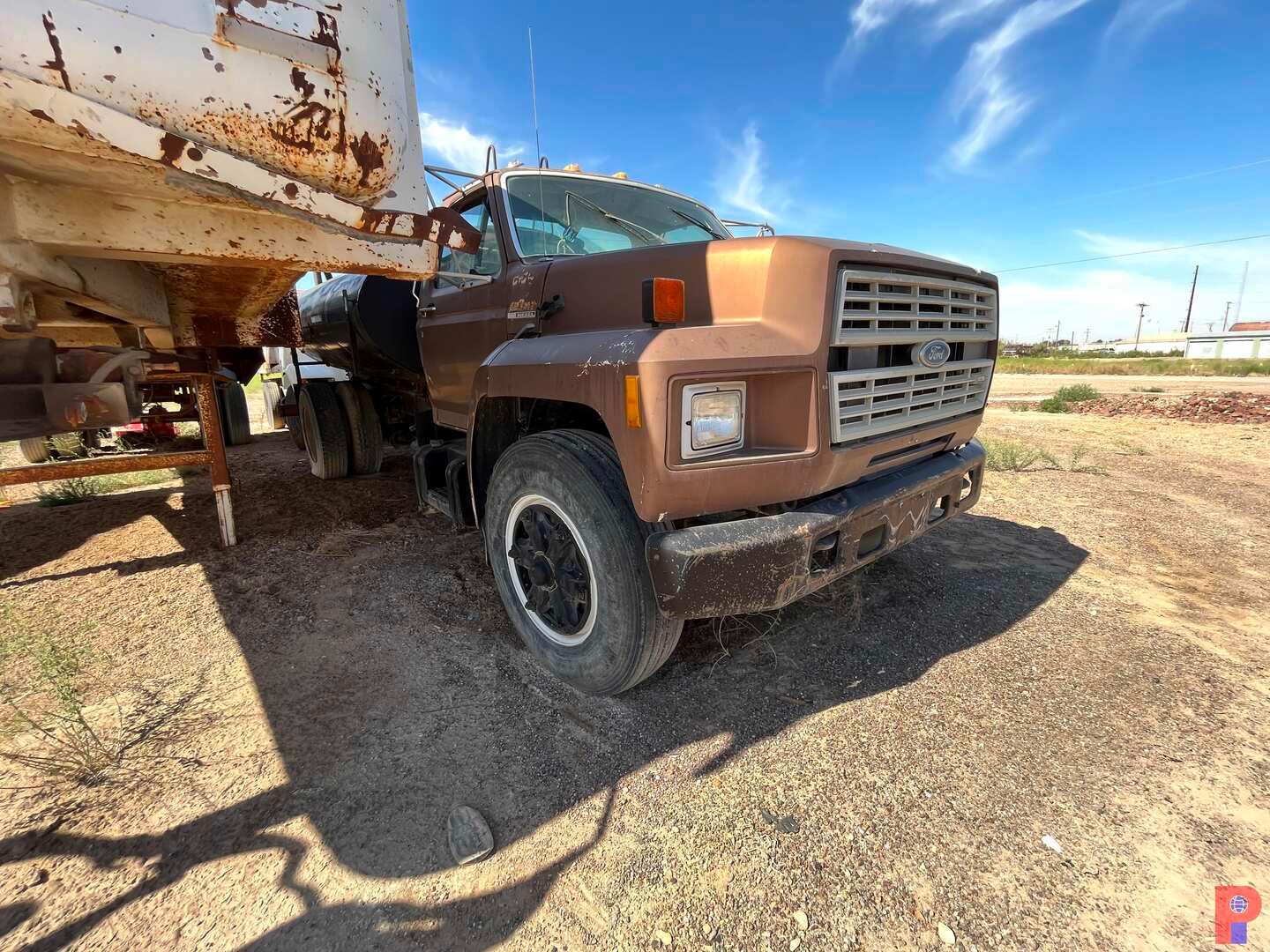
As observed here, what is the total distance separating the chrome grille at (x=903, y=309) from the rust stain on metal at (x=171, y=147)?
187cm

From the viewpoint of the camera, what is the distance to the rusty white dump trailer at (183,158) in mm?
1280

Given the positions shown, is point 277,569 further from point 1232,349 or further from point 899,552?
point 1232,349

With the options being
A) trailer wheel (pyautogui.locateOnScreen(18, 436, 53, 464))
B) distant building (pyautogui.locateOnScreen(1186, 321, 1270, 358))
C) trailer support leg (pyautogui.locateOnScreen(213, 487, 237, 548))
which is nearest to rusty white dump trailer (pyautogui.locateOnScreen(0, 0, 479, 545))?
trailer support leg (pyautogui.locateOnScreen(213, 487, 237, 548))

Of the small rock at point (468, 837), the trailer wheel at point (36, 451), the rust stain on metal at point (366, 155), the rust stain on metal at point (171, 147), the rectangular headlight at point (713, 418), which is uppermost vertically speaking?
the rust stain on metal at point (366, 155)

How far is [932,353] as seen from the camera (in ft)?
7.22

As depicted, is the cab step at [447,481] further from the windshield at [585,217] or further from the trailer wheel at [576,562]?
the windshield at [585,217]

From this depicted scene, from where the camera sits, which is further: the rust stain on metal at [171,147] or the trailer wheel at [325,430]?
Answer: the trailer wheel at [325,430]

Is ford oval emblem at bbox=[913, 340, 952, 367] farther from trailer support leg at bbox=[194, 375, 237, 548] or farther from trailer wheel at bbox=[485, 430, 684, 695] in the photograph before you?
A: trailer support leg at bbox=[194, 375, 237, 548]

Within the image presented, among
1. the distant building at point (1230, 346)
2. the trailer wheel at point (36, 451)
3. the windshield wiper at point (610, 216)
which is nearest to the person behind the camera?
the windshield wiper at point (610, 216)

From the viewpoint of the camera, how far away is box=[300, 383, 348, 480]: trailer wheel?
537 cm

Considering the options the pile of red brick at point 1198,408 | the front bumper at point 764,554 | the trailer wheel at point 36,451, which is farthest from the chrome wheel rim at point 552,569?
the pile of red brick at point 1198,408

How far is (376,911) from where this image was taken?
1396mm

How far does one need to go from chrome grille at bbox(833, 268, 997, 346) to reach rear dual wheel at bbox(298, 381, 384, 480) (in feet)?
16.5

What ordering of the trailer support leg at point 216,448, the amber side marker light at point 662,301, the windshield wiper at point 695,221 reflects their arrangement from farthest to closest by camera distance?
1. the trailer support leg at point 216,448
2. the windshield wiper at point 695,221
3. the amber side marker light at point 662,301
